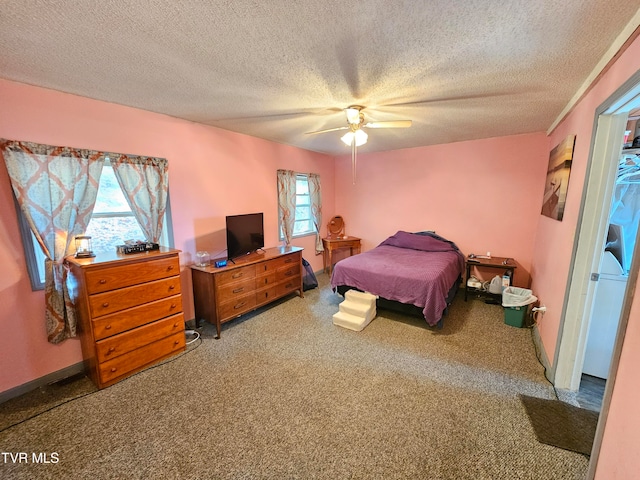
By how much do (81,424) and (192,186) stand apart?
2.27 meters

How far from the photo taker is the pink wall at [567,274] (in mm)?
1061

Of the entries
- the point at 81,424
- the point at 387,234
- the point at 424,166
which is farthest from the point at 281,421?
the point at 424,166

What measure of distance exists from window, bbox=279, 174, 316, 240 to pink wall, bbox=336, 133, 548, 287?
0.99 metres

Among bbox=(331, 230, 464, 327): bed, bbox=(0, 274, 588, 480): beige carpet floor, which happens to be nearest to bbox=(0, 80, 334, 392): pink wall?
bbox=(0, 274, 588, 480): beige carpet floor

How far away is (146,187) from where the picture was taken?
2574 mm

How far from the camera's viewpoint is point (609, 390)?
1.23m

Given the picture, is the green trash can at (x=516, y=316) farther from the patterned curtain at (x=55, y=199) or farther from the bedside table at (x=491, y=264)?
the patterned curtain at (x=55, y=199)

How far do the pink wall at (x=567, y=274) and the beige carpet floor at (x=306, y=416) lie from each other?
0.45 metres

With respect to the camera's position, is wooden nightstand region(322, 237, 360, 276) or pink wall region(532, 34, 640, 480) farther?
wooden nightstand region(322, 237, 360, 276)

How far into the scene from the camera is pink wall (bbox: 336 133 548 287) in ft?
11.9

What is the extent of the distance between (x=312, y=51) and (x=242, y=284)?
2.44 metres

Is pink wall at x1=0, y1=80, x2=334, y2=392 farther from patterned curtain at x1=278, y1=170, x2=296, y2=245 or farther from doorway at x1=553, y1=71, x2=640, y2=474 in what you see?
doorway at x1=553, y1=71, x2=640, y2=474

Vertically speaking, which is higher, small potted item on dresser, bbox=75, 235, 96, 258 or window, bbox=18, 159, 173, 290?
window, bbox=18, 159, 173, 290

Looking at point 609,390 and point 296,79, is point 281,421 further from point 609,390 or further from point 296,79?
point 296,79
